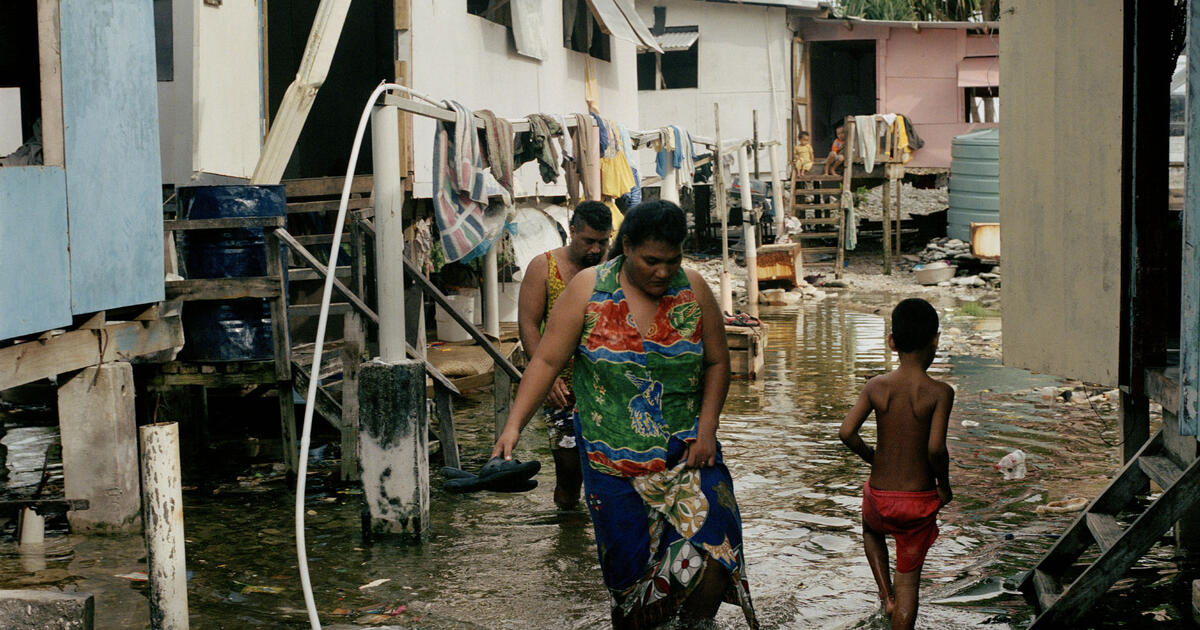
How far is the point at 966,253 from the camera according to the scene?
25531mm

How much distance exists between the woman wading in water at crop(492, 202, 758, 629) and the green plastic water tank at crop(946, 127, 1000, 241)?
916 inches

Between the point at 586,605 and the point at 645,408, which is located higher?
the point at 645,408

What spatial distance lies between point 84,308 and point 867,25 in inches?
958

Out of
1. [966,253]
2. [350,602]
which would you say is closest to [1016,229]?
[350,602]

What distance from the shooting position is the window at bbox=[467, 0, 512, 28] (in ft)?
45.7

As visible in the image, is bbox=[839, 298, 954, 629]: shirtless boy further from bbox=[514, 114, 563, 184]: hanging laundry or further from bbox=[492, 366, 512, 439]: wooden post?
bbox=[514, 114, 563, 184]: hanging laundry

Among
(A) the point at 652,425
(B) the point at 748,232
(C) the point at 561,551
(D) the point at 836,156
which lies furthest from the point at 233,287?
(D) the point at 836,156

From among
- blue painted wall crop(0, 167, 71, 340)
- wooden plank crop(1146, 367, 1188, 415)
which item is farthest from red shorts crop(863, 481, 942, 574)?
blue painted wall crop(0, 167, 71, 340)

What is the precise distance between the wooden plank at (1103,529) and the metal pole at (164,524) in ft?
11.1

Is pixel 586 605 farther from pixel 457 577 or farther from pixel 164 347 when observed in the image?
pixel 164 347

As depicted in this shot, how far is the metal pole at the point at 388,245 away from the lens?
6.34 metres

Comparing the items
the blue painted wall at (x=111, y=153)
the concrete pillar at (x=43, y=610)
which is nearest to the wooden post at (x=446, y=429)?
the blue painted wall at (x=111, y=153)

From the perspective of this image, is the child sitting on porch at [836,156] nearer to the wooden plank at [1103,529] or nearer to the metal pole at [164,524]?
the wooden plank at [1103,529]

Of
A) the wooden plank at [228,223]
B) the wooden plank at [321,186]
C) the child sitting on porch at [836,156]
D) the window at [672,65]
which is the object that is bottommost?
the wooden plank at [228,223]
